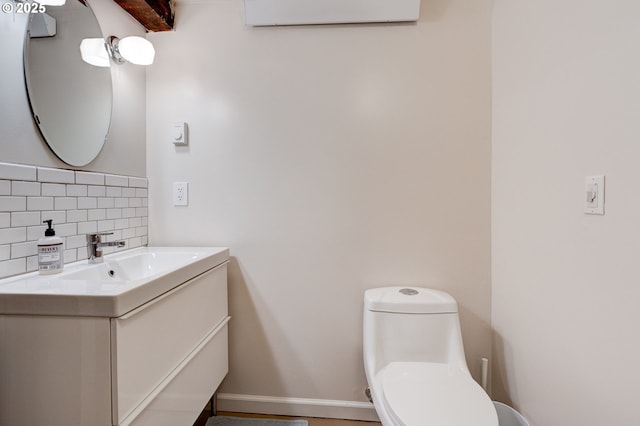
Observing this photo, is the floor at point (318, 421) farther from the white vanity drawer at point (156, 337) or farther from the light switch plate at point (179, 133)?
the light switch plate at point (179, 133)

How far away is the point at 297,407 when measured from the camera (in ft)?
4.86

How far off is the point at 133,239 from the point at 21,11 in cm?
93

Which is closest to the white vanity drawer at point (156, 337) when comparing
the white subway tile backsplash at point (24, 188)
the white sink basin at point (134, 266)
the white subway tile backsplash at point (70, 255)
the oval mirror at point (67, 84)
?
the white sink basin at point (134, 266)

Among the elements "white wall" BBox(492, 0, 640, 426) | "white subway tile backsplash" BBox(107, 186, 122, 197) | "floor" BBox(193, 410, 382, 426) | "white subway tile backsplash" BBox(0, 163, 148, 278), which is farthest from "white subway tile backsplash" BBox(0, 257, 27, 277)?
"white wall" BBox(492, 0, 640, 426)

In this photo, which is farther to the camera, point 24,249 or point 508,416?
point 508,416

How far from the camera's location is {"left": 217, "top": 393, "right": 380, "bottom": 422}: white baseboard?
4.79 ft

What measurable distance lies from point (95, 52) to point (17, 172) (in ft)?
2.11

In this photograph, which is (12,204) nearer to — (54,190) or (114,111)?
(54,190)

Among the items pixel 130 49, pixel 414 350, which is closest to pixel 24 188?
→ pixel 130 49

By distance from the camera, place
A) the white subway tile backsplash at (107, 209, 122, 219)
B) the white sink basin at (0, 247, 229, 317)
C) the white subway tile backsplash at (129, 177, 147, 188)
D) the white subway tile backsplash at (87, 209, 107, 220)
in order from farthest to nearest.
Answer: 1. the white subway tile backsplash at (129, 177, 147, 188)
2. the white subway tile backsplash at (107, 209, 122, 219)
3. the white subway tile backsplash at (87, 209, 107, 220)
4. the white sink basin at (0, 247, 229, 317)

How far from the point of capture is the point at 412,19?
1.38m

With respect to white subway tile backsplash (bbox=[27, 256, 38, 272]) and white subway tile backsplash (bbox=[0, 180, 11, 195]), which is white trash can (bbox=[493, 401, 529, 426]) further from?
white subway tile backsplash (bbox=[0, 180, 11, 195])

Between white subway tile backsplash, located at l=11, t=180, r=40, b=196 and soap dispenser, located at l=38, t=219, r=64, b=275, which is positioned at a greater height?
white subway tile backsplash, located at l=11, t=180, r=40, b=196

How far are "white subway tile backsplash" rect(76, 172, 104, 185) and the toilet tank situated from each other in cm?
128
